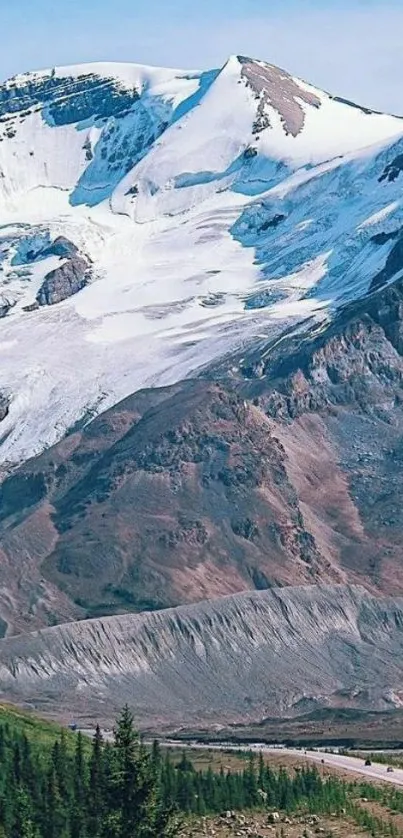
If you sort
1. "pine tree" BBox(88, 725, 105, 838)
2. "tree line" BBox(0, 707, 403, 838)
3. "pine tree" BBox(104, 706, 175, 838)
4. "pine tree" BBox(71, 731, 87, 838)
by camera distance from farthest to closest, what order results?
1. "pine tree" BBox(71, 731, 87, 838)
2. "pine tree" BBox(88, 725, 105, 838)
3. "tree line" BBox(0, 707, 403, 838)
4. "pine tree" BBox(104, 706, 175, 838)

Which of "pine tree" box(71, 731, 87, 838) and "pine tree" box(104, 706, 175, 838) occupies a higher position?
"pine tree" box(104, 706, 175, 838)

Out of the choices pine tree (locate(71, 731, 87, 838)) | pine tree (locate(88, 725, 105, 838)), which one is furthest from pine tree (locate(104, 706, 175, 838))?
pine tree (locate(71, 731, 87, 838))

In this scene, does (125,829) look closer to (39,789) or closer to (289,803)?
(39,789)

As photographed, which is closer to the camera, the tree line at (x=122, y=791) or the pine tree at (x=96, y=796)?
the tree line at (x=122, y=791)

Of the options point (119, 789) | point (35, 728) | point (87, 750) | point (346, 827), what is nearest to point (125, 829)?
point (119, 789)

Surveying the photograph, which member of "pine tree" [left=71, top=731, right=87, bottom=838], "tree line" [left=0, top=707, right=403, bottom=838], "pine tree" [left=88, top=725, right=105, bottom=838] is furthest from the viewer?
"pine tree" [left=71, top=731, right=87, bottom=838]

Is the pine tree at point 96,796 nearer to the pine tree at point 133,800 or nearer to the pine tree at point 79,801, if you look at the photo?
the pine tree at point 79,801

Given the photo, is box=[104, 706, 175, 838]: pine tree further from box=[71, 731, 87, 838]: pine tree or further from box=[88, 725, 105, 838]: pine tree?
box=[71, 731, 87, 838]: pine tree

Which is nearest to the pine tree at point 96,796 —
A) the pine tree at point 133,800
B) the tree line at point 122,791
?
the tree line at point 122,791

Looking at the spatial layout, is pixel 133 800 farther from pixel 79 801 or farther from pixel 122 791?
pixel 79 801

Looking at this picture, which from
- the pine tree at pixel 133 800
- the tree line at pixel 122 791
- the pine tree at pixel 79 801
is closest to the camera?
the pine tree at pixel 133 800

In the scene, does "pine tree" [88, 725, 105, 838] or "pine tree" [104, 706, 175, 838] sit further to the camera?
"pine tree" [88, 725, 105, 838]

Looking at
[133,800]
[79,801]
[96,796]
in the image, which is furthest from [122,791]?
[79,801]

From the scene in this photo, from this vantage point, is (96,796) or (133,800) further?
(96,796)
